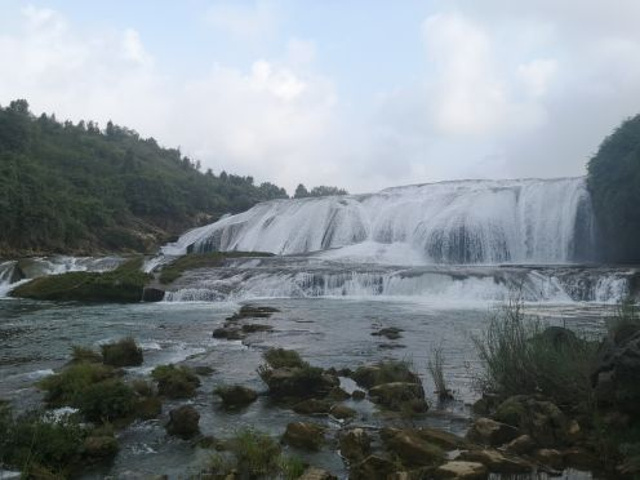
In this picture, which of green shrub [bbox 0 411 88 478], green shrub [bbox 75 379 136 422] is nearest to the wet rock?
green shrub [bbox 75 379 136 422]

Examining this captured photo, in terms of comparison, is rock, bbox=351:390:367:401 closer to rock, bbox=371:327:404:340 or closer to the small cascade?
rock, bbox=371:327:404:340

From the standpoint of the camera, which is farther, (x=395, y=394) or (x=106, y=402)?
(x=395, y=394)

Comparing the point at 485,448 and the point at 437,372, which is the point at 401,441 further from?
the point at 437,372

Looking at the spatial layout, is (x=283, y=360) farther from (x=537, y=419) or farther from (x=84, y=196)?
(x=84, y=196)

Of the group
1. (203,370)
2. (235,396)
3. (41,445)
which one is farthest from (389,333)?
(41,445)

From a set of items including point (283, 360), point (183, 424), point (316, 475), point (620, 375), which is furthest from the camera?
point (283, 360)

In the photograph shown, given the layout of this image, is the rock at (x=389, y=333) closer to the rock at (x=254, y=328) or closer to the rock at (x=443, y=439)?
the rock at (x=254, y=328)

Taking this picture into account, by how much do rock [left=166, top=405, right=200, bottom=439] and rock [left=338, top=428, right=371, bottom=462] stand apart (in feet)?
6.52

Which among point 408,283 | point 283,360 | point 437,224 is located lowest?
point 283,360

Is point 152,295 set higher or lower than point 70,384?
higher

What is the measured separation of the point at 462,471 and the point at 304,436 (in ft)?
7.07

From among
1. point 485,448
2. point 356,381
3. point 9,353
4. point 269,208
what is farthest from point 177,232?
point 485,448

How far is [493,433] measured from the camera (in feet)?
24.0

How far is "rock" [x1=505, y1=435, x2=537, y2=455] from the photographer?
696 cm
